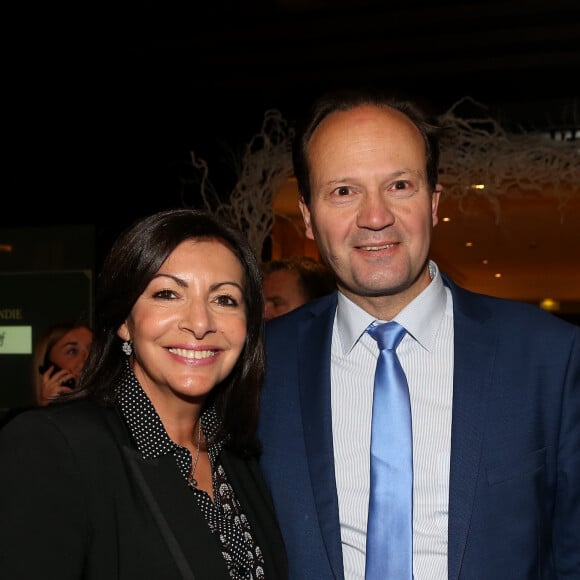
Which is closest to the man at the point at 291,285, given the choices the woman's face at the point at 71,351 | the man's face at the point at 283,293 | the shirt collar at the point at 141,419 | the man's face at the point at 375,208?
the man's face at the point at 283,293

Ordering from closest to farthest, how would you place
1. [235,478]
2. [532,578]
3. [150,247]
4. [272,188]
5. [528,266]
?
[532,578]
[150,247]
[235,478]
[272,188]
[528,266]

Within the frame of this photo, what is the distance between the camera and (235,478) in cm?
184

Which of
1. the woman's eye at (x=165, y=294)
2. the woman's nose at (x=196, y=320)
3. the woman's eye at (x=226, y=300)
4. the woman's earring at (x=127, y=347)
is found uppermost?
the woman's eye at (x=165, y=294)

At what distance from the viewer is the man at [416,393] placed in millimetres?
1583

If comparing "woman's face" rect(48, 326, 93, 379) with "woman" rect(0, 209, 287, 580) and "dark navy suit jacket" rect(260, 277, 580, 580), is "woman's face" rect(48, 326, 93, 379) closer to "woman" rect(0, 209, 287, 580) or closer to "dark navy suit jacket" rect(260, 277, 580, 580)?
"woman" rect(0, 209, 287, 580)

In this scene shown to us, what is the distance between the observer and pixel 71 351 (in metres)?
3.78

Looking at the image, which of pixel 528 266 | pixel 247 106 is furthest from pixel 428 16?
pixel 528 266

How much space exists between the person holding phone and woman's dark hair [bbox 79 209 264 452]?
197 centimetres

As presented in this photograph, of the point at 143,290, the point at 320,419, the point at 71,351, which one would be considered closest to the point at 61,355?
the point at 71,351

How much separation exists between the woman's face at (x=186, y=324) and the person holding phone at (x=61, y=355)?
6.88ft

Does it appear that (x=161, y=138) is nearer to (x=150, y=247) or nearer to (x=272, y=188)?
(x=272, y=188)

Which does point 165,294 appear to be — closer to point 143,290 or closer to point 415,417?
point 143,290

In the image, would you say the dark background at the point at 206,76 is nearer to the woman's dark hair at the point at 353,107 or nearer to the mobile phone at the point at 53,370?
the mobile phone at the point at 53,370

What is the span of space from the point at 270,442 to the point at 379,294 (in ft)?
1.46
